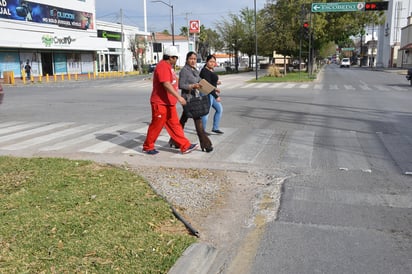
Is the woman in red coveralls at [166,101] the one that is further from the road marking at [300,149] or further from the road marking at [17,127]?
the road marking at [17,127]

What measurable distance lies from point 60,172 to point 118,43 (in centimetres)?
6144

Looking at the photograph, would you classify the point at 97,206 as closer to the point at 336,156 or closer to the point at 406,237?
the point at 406,237

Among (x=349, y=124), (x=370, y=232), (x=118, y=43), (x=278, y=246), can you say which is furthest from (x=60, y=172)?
(x=118, y=43)

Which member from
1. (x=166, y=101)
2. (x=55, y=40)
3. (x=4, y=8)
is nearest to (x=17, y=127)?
(x=166, y=101)

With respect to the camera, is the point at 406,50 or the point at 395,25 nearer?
the point at 406,50

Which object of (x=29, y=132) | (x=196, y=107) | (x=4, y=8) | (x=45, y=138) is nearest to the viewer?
(x=196, y=107)

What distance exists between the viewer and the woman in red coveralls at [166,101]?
270 inches

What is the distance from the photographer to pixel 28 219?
13.8ft

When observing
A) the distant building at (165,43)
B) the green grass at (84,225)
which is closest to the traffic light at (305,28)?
the green grass at (84,225)

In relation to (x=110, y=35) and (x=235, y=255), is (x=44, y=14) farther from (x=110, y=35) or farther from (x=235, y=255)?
(x=235, y=255)

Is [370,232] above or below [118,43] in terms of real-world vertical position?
below

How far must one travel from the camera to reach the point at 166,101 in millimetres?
7090

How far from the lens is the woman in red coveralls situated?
685 cm

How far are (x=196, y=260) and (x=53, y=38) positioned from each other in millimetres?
46694
